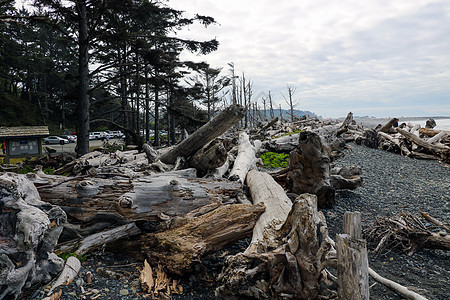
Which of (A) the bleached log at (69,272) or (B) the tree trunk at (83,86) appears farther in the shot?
(B) the tree trunk at (83,86)

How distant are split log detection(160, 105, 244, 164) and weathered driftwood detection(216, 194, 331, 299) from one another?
3.13 metres

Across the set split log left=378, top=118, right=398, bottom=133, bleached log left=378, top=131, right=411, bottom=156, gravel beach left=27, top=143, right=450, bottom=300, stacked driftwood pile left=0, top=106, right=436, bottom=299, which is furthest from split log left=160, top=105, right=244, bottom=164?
split log left=378, top=118, right=398, bottom=133

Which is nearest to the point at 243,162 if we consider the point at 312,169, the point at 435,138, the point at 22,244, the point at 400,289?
the point at 312,169

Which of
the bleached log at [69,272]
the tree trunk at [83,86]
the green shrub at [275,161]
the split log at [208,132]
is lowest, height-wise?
the bleached log at [69,272]

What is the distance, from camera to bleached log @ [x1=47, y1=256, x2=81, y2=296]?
291cm

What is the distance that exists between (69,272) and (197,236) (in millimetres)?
1652

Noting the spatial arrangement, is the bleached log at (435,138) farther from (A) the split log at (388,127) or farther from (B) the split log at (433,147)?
(A) the split log at (388,127)

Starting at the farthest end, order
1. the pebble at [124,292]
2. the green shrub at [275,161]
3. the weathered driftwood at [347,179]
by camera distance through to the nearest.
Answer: the green shrub at [275,161]
the weathered driftwood at [347,179]
the pebble at [124,292]

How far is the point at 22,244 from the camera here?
2469 mm

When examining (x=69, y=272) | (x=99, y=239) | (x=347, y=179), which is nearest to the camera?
(x=69, y=272)

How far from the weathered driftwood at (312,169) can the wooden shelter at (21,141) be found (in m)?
14.0

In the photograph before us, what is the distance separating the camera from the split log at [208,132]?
552 cm

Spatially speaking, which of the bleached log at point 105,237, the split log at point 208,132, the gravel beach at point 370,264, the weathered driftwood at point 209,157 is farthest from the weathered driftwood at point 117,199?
the split log at point 208,132

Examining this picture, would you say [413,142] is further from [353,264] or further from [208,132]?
[353,264]
